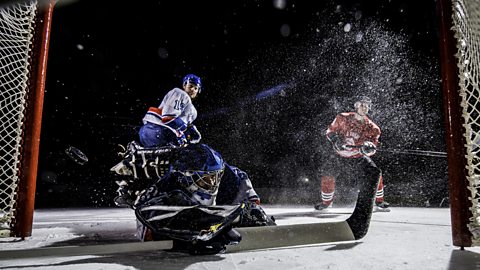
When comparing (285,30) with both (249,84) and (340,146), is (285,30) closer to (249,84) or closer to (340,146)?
(249,84)

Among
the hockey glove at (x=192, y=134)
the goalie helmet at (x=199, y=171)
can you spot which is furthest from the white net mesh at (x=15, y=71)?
the hockey glove at (x=192, y=134)

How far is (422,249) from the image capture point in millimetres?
1460

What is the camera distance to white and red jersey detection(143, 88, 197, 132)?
2.44m

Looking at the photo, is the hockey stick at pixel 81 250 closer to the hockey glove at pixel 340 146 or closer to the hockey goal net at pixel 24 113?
the hockey goal net at pixel 24 113

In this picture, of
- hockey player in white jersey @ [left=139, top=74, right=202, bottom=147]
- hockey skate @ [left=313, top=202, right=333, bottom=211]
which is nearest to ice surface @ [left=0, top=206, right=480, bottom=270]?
hockey player in white jersey @ [left=139, top=74, right=202, bottom=147]

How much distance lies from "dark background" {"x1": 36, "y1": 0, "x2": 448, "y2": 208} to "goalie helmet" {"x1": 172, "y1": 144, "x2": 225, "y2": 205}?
3.70 m

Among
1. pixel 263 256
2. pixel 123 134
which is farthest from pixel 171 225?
pixel 123 134

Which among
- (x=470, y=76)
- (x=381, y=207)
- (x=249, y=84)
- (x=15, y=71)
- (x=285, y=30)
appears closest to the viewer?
(x=470, y=76)

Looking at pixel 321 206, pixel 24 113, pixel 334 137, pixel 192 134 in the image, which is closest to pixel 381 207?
pixel 321 206

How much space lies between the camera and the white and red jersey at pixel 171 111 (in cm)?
244

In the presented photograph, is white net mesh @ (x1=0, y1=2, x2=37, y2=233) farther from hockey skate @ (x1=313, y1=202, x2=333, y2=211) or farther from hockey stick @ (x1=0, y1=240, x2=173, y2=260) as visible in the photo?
hockey skate @ (x1=313, y1=202, x2=333, y2=211)

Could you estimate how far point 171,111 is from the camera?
96.6 inches

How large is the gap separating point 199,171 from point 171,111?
720 mm

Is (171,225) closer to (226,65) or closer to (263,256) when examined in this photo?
(263,256)
